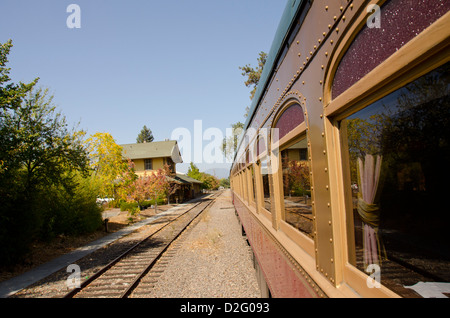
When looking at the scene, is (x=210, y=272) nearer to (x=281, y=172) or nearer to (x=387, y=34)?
(x=281, y=172)

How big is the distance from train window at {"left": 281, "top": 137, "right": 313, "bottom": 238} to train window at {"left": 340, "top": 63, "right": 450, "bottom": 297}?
522mm

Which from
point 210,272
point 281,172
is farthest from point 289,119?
point 210,272

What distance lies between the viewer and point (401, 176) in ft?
5.48

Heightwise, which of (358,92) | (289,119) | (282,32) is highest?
(282,32)

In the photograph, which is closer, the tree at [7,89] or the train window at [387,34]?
the train window at [387,34]

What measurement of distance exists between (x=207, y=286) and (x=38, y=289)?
373 centimetres

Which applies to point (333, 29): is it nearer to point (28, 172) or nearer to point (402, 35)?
point (402, 35)

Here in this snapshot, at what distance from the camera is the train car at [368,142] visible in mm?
966

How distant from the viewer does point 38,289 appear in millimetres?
5531

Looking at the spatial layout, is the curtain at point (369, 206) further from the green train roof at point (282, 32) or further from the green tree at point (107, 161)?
the green tree at point (107, 161)

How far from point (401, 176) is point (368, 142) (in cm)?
50

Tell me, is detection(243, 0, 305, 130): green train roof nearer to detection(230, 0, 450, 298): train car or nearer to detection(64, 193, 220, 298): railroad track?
detection(230, 0, 450, 298): train car

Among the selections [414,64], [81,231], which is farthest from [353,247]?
[81,231]
